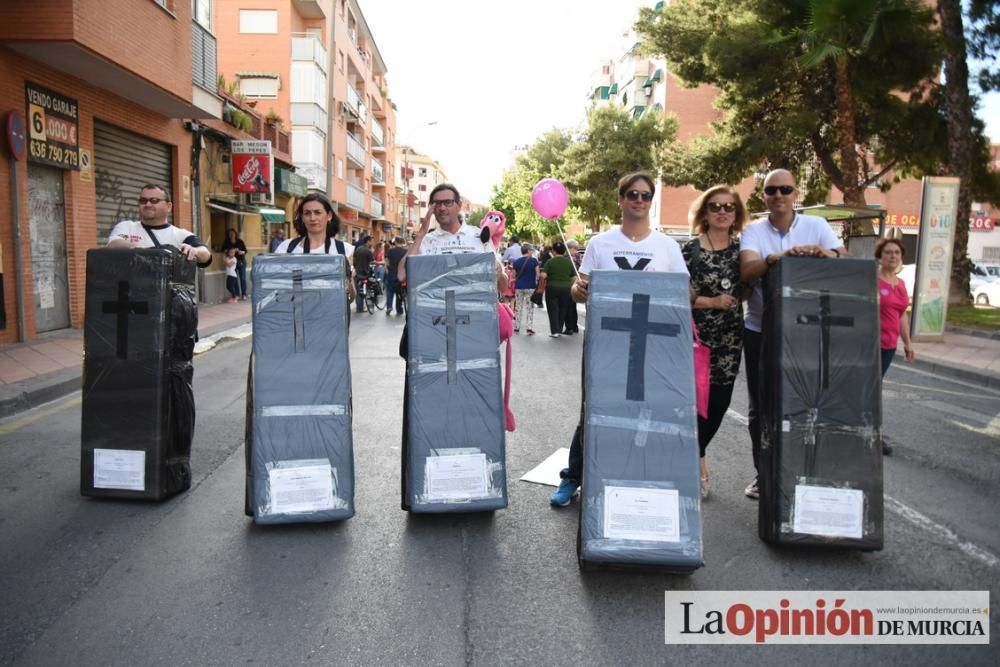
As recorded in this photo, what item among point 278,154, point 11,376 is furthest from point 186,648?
point 278,154

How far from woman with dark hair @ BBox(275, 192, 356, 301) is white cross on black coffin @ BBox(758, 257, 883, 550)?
2.61 m

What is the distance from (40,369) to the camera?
8.42 meters

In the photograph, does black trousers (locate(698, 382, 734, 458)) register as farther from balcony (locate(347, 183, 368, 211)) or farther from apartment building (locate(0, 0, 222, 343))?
balcony (locate(347, 183, 368, 211))

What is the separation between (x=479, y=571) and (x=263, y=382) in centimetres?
157

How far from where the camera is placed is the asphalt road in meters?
2.81

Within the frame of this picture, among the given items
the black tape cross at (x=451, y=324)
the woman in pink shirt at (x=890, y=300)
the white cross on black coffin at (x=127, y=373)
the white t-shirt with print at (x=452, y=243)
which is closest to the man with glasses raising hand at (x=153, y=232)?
the white cross on black coffin at (x=127, y=373)

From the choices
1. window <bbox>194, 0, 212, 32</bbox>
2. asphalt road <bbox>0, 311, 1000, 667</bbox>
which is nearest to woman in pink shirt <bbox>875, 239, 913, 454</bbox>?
asphalt road <bbox>0, 311, 1000, 667</bbox>

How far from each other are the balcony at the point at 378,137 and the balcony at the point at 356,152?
7054 millimetres

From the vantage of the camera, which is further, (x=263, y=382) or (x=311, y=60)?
(x=311, y=60)

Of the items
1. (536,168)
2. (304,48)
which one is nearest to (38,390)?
(304,48)

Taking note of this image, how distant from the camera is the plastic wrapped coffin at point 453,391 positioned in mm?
4012

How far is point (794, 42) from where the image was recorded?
56.3 ft

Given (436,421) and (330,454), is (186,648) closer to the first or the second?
(330,454)

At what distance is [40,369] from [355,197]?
3595cm
